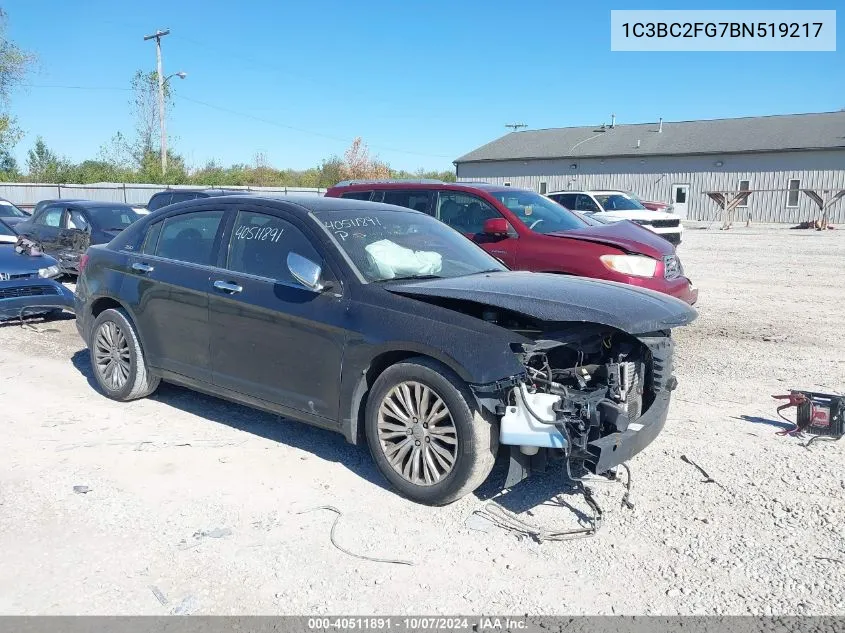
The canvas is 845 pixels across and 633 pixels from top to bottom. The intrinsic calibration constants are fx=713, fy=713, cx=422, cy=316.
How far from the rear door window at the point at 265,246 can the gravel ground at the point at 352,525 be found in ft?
4.01

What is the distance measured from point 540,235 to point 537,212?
0.80 meters

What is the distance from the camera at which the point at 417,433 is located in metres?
3.98

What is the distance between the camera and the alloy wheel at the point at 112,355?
575 centimetres

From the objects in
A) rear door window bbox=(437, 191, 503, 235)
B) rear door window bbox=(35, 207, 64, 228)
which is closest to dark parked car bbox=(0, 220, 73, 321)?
rear door window bbox=(35, 207, 64, 228)

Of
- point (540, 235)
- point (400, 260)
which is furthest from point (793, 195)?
point (400, 260)

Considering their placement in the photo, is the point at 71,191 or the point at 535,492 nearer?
the point at 535,492

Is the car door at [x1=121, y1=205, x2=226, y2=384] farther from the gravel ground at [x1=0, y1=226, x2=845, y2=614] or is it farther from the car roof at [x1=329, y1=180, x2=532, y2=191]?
the car roof at [x1=329, y1=180, x2=532, y2=191]

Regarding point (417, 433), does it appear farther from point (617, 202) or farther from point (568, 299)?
point (617, 202)

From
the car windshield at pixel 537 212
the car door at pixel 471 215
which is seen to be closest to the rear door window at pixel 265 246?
the car door at pixel 471 215

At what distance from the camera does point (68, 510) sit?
3.96m

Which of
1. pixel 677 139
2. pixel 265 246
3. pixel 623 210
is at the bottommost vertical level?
pixel 265 246

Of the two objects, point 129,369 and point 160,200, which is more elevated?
point 160,200

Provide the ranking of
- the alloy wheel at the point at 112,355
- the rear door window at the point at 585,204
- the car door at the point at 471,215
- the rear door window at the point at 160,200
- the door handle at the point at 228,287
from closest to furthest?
the door handle at the point at 228,287
the alloy wheel at the point at 112,355
the car door at the point at 471,215
the rear door window at the point at 160,200
the rear door window at the point at 585,204

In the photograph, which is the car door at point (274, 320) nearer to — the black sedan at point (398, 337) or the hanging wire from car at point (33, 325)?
the black sedan at point (398, 337)
